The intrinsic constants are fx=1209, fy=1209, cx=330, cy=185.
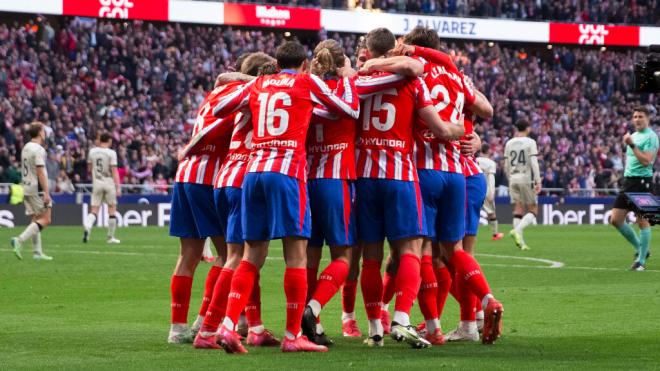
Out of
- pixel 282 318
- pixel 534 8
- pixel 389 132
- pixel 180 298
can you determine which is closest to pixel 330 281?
pixel 389 132

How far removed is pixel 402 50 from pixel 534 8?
45709 millimetres

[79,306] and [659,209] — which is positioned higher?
[659,209]

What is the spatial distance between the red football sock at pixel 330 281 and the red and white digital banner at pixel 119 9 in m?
33.1

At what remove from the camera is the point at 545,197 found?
1548 inches

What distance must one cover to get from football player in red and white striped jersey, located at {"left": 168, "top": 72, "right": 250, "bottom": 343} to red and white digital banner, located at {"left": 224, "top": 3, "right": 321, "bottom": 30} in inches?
1397

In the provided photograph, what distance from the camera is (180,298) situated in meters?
9.53

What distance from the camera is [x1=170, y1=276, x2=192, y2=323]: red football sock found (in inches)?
372

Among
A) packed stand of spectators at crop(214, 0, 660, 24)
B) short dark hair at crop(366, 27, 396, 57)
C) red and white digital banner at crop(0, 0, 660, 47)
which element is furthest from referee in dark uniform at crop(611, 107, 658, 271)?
packed stand of spectators at crop(214, 0, 660, 24)

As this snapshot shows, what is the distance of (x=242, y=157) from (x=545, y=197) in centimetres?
3116

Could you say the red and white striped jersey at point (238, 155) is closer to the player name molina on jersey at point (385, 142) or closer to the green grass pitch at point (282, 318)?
the player name molina on jersey at point (385, 142)

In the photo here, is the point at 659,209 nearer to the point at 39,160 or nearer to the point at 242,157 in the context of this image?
the point at 242,157

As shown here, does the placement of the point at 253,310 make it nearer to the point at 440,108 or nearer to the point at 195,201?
the point at 195,201

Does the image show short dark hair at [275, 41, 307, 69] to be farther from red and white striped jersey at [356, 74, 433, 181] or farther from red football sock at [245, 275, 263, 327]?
red football sock at [245, 275, 263, 327]

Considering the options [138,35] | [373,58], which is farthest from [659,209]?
[138,35]
